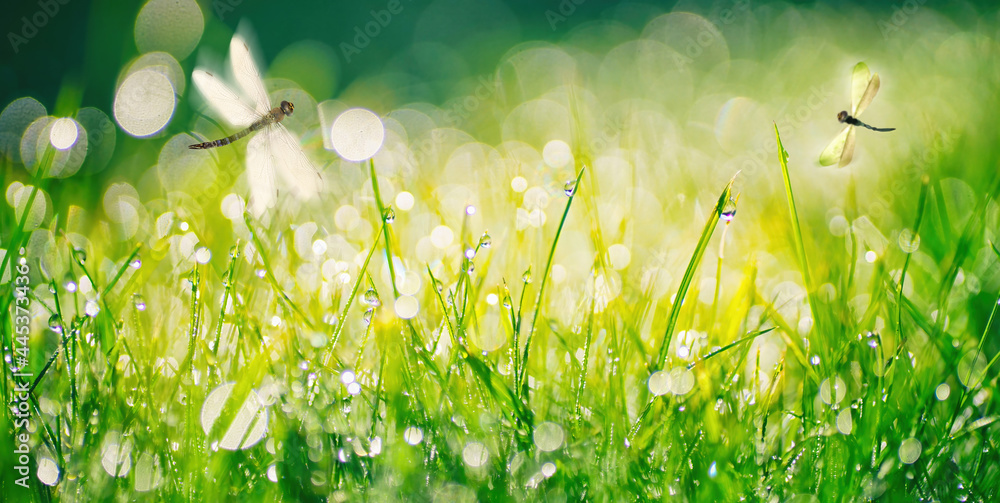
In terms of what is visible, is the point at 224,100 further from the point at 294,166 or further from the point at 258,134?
→ the point at 294,166

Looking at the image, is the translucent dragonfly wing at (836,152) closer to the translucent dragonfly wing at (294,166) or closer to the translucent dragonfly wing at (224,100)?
the translucent dragonfly wing at (294,166)

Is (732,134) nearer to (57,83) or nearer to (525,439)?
(525,439)

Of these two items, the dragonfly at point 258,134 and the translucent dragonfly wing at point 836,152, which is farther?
the dragonfly at point 258,134

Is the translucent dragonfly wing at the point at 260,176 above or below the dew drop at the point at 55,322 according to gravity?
above

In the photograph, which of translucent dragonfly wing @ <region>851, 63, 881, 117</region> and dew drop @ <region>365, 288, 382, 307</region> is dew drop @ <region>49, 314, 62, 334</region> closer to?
dew drop @ <region>365, 288, 382, 307</region>

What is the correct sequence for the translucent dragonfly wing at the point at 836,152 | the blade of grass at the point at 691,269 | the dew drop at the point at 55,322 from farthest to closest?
the translucent dragonfly wing at the point at 836,152 < the dew drop at the point at 55,322 < the blade of grass at the point at 691,269

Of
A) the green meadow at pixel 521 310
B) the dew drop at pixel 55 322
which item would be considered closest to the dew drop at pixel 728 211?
the green meadow at pixel 521 310

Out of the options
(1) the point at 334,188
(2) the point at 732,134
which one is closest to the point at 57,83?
(1) the point at 334,188
